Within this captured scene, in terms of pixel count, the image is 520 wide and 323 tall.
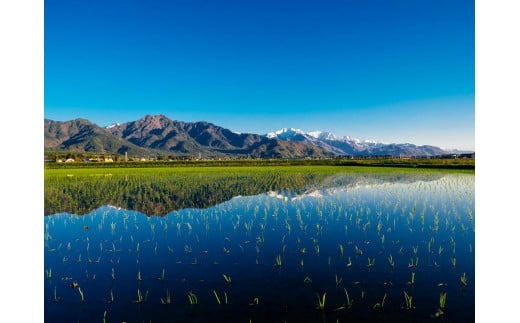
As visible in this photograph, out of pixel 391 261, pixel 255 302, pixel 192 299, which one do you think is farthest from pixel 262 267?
pixel 391 261

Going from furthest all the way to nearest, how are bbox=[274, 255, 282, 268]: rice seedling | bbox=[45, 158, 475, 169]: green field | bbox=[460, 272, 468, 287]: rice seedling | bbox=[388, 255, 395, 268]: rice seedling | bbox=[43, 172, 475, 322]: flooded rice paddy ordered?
bbox=[45, 158, 475, 169]: green field → bbox=[274, 255, 282, 268]: rice seedling → bbox=[388, 255, 395, 268]: rice seedling → bbox=[460, 272, 468, 287]: rice seedling → bbox=[43, 172, 475, 322]: flooded rice paddy

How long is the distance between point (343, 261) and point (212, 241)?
5.85m

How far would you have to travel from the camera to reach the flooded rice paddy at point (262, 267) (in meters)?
7.60

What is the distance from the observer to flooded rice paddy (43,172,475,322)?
760 centimetres

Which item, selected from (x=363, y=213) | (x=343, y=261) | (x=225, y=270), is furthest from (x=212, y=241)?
(x=363, y=213)

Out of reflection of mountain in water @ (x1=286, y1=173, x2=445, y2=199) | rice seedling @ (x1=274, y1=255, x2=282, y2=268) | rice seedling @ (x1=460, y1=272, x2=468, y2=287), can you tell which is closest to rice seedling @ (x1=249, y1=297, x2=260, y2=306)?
rice seedling @ (x1=274, y1=255, x2=282, y2=268)

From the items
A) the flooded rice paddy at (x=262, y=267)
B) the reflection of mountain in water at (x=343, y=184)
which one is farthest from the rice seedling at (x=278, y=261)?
the reflection of mountain in water at (x=343, y=184)

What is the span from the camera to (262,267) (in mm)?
10438

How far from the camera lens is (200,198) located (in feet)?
87.0

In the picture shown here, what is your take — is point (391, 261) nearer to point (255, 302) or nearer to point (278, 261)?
point (278, 261)

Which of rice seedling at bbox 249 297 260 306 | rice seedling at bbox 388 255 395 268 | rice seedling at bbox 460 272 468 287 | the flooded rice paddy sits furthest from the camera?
rice seedling at bbox 388 255 395 268

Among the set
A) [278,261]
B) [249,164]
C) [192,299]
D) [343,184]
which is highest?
[249,164]

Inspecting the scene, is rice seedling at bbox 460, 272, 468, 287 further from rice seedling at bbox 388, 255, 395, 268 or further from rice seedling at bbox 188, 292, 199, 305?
rice seedling at bbox 188, 292, 199, 305
